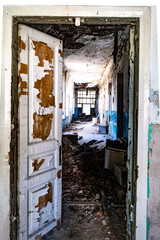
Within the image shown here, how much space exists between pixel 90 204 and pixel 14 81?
86.2 inches

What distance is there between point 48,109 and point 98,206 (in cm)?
178

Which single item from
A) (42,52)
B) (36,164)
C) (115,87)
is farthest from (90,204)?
(115,87)

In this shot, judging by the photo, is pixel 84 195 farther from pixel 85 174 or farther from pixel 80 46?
pixel 80 46

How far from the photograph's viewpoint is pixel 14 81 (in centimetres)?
152

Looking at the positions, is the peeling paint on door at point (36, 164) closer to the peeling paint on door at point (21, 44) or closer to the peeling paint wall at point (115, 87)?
the peeling paint on door at point (21, 44)

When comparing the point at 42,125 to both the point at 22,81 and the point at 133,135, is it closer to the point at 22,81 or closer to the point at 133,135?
the point at 22,81

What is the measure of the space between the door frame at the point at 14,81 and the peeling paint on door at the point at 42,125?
0.28 meters

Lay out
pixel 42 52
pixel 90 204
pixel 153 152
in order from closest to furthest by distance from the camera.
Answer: pixel 153 152, pixel 42 52, pixel 90 204

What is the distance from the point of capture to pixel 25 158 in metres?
1.68

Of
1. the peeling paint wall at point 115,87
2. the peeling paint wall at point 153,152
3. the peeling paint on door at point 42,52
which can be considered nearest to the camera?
the peeling paint wall at point 153,152

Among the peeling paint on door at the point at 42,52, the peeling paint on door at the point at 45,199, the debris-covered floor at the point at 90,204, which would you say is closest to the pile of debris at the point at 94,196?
the debris-covered floor at the point at 90,204

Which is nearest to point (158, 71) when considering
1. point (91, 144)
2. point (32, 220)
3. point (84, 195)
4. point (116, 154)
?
point (32, 220)

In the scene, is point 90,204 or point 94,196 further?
point 94,196

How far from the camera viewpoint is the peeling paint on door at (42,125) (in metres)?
1.77
